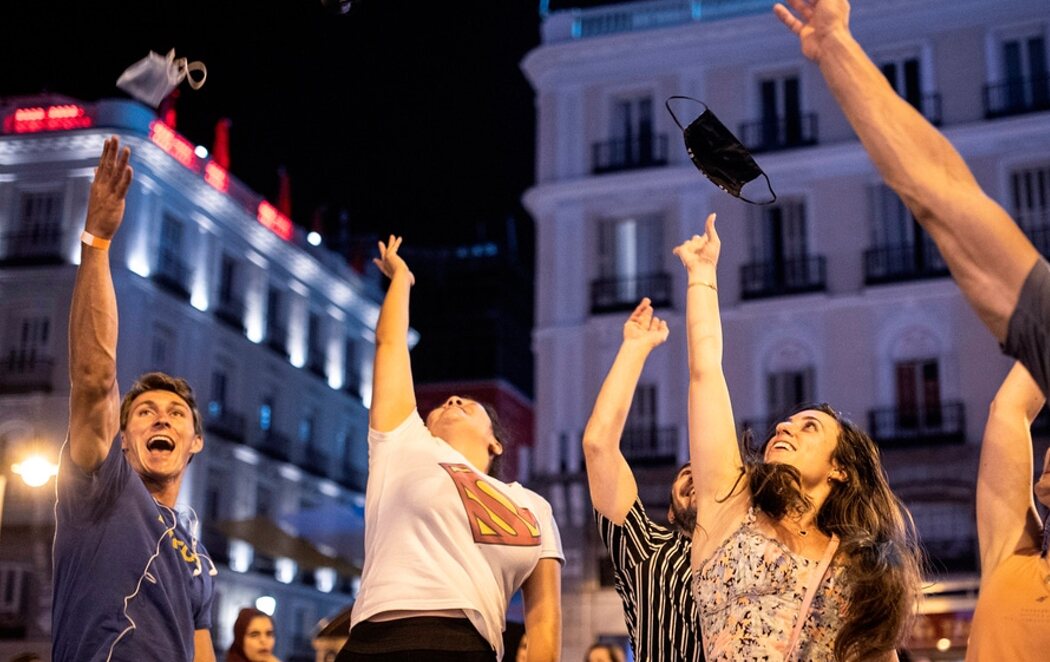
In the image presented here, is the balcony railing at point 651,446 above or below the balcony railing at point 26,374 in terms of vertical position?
below

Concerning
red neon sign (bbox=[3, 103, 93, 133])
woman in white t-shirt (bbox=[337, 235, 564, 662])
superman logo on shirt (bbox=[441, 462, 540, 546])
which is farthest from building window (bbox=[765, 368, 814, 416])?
superman logo on shirt (bbox=[441, 462, 540, 546])

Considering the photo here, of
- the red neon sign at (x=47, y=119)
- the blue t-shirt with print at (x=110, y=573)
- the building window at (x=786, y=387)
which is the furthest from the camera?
the red neon sign at (x=47, y=119)

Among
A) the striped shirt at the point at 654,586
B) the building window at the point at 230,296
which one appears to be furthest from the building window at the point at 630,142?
the striped shirt at the point at 654,586

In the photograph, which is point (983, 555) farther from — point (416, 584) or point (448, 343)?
point (448, 343)

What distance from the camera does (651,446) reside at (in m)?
23.0

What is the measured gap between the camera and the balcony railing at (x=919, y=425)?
845 inches

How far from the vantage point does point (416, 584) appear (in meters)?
3.30

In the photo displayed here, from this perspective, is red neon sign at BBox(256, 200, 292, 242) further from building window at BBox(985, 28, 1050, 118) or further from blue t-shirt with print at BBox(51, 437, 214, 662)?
blue t-shirt with print at BBox(51, 437, 214, 662)

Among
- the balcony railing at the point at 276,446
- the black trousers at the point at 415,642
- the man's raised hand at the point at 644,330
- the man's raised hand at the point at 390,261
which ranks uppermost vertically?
the balcony railing at the point at 276,446

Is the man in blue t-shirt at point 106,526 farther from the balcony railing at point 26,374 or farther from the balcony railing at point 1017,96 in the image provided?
the balcony railing at point 26,374

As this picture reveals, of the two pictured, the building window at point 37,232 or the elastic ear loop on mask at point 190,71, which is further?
the building window at point 37,232

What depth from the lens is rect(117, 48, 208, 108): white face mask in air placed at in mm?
3908

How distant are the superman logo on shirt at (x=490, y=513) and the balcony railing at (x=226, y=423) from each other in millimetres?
27531

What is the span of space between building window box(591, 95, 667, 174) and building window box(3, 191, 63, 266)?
41.5 feet
